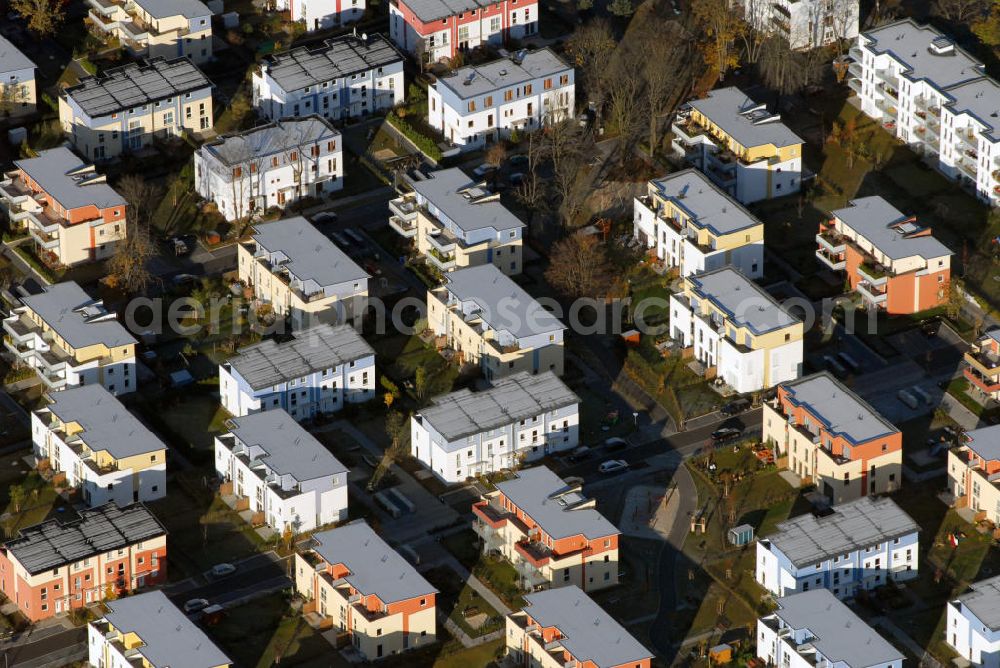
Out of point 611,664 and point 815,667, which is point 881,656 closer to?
point 815,667

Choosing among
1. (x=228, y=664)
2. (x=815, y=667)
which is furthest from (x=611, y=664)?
(x=228, y=664)

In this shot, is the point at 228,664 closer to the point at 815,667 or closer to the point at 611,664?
the point at 611,664

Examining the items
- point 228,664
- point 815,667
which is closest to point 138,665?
point 228,664

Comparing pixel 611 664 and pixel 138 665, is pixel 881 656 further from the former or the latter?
pixel 138 665

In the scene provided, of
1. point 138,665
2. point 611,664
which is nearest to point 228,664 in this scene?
point 138,665

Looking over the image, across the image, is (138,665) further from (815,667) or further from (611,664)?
(815,667)

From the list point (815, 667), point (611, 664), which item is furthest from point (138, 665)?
point (815, 667)
